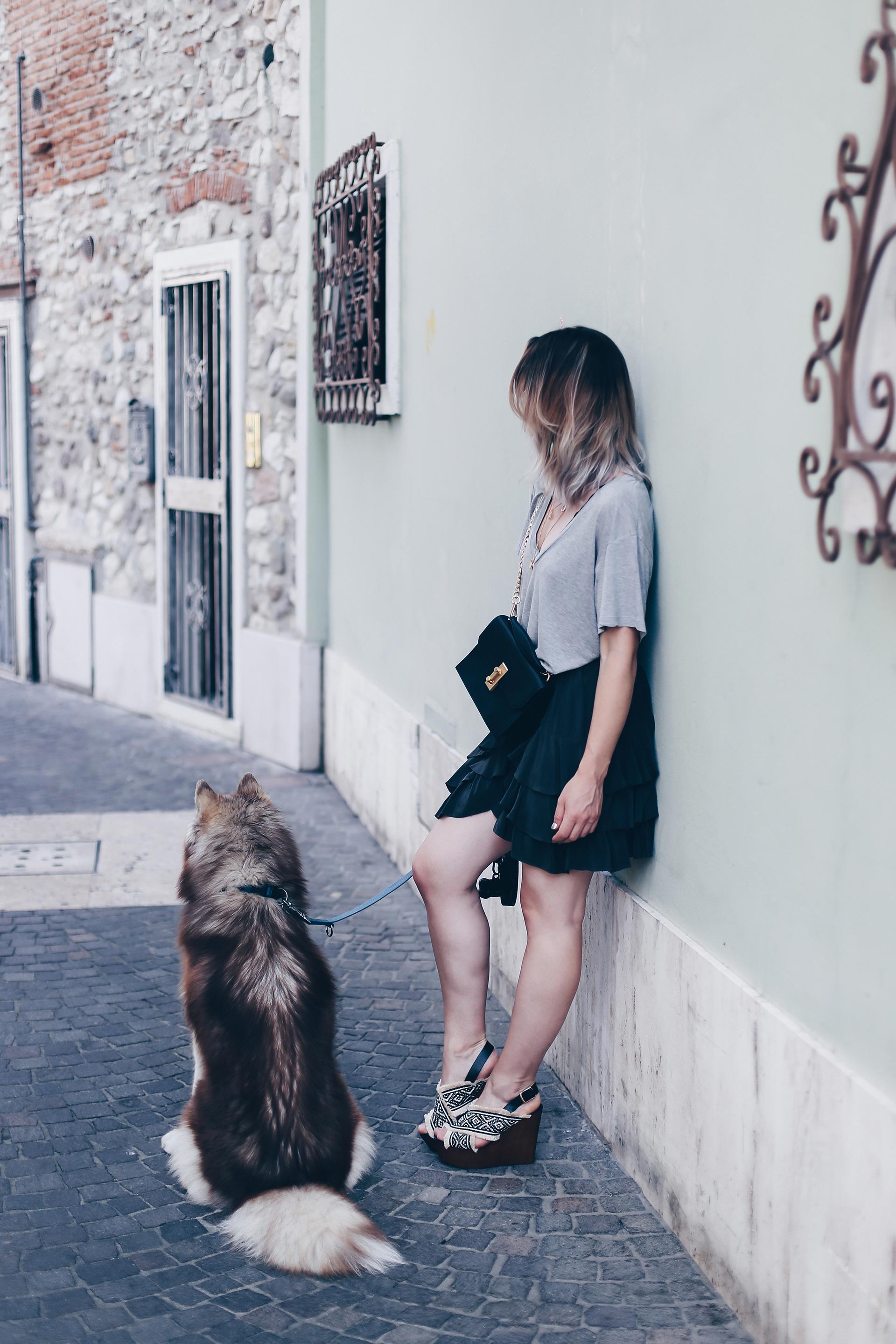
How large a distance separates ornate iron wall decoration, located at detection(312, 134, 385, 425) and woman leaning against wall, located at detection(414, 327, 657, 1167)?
125 inches

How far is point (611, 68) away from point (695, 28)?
583 mm

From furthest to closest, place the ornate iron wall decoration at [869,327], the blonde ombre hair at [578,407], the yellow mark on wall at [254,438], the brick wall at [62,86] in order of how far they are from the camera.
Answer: the brick wall at [62,86] → the yellow mark on wall at [254,438] → the blonde ombre hair at [578,407] → the ornate iron wall decoration at [869,327]

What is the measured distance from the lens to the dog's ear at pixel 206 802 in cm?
387

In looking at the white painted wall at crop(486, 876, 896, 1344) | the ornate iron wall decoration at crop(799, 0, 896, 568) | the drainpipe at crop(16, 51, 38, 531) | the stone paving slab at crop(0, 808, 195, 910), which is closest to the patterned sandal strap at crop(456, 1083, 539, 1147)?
the white painted wall at crop(486, 876, 896, 1344)

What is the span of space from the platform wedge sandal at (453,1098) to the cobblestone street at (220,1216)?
0.22 feet

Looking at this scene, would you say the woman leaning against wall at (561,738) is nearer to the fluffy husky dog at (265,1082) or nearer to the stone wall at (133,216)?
the fluffy husky dog at (265,1082)

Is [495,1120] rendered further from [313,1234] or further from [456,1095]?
[313,1234]

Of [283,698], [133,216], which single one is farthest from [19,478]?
[283,698]

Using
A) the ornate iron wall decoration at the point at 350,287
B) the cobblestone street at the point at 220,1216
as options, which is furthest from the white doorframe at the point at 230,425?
the cobblestone street at the point at 220,1216

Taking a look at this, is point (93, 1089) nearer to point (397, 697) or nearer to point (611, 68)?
point (397, 697)

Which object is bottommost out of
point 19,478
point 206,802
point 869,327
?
point 206,802

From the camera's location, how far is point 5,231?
12000 mm

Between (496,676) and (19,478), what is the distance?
370 inches

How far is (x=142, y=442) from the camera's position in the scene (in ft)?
32.8
